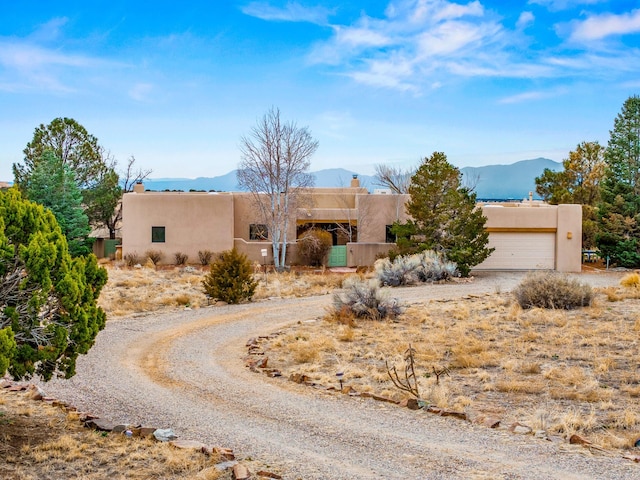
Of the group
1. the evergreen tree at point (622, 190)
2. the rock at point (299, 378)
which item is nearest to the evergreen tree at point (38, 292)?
the rock at point (299, 378)

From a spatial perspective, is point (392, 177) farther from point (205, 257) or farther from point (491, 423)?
point (491, 423)

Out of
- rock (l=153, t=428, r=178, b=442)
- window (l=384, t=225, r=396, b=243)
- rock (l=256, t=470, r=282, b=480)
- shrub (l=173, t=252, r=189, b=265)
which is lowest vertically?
rock (l=256, t=470, r=282, b=480)

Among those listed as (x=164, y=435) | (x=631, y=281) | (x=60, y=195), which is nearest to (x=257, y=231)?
(x=60, y=195)

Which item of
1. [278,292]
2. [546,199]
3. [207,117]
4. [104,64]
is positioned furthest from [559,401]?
[546,199]

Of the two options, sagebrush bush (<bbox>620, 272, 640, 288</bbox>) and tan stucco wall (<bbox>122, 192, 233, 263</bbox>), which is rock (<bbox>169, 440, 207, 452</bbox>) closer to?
sagebrush bush (<bbox>620, 272, 640, 288</bbox>)

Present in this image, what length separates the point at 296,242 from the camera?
33281 mm

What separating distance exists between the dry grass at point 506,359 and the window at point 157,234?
17333mm

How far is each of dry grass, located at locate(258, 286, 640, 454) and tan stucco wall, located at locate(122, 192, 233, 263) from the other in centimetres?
1608

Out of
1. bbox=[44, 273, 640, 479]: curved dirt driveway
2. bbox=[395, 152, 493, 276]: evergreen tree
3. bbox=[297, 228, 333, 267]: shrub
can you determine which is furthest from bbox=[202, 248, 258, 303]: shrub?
bbox=[297, 228, 333, 267]: shrub

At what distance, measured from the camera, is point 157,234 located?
32.8 m

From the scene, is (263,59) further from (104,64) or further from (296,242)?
(296,242)

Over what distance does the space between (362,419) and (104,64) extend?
25.0 m

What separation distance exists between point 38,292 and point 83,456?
1.84 meters

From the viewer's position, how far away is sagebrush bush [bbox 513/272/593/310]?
734 inches
